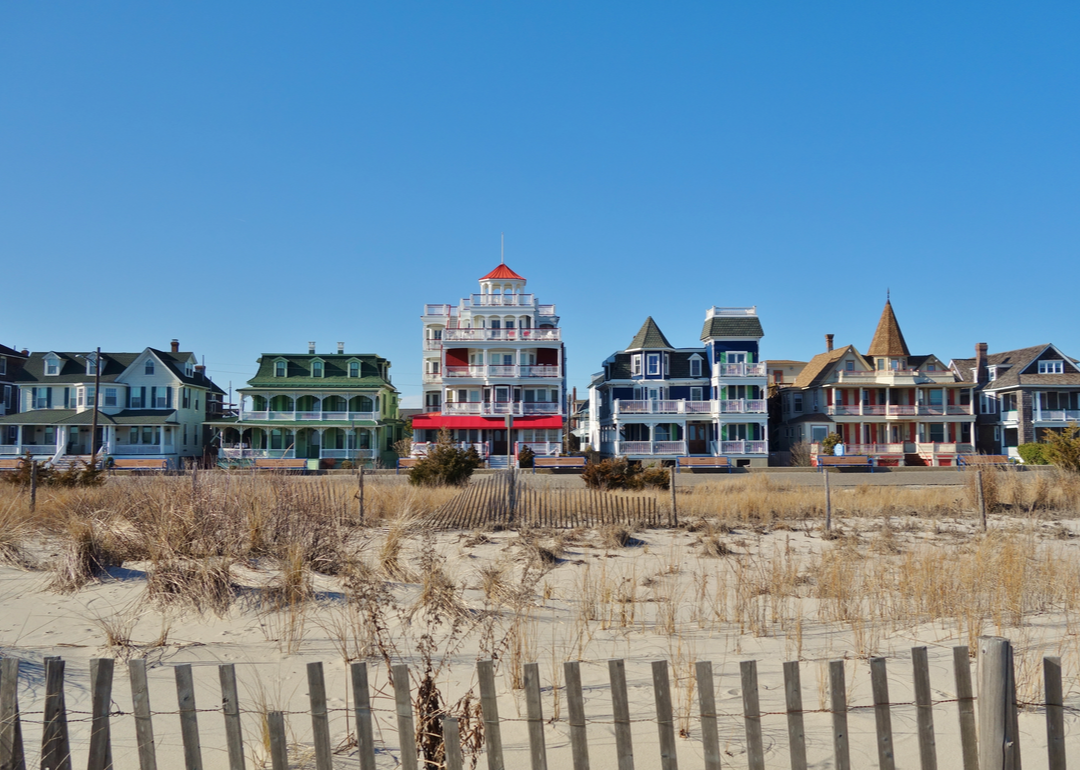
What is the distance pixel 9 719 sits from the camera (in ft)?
10.9

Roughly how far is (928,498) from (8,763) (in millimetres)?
20635

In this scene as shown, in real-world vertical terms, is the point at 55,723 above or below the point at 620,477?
below

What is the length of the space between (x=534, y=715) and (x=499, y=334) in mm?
44497

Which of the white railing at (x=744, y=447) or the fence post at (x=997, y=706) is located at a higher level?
the white railing at (x=744, y=447)

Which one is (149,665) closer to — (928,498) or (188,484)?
(188,484)

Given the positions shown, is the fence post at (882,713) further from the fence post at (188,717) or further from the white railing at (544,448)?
the white railing at (544,448)

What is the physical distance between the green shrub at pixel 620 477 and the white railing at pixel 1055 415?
124 ft

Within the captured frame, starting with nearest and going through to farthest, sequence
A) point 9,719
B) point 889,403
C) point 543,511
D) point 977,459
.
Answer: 1. point 9,719
2. point 543,511
3. point 977,459
4. point 889,403

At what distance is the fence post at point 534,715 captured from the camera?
345cm

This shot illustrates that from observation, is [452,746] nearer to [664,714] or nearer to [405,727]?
[405,727]

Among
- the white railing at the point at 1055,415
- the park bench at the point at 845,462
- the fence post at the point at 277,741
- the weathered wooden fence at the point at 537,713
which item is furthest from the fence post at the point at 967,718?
the white railing at the point at 1055,415

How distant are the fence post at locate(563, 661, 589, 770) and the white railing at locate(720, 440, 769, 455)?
43.3 metres

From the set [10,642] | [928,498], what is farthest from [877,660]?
[928,498]

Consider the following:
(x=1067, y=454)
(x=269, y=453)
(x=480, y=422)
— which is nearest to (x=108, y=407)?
(x=269, y=453)
